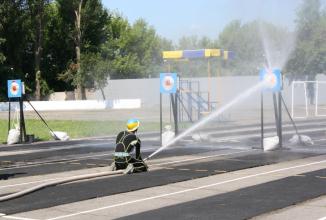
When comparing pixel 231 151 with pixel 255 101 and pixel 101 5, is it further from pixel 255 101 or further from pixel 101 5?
pixel 101 5

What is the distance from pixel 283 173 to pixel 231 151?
15.7 feet

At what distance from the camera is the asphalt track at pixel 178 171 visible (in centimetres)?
894

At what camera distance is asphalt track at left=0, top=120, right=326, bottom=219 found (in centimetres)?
894

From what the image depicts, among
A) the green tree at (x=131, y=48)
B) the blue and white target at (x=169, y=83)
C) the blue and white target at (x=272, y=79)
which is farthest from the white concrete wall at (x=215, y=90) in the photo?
the blue and white target at (x=272, y=79)

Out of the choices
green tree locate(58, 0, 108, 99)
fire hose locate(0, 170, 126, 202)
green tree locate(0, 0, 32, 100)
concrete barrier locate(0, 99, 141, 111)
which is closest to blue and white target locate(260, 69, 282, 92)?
fire hose locate(0, 170, 126, 202)

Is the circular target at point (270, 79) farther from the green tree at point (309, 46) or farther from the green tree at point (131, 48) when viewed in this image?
the green tree at point (131, 48)

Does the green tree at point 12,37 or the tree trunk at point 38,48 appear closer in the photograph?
the green tree at point 12,37

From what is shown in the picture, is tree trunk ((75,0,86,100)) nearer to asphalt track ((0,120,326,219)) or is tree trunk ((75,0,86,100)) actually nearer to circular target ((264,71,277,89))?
asphalt track ((0,120,326,219))

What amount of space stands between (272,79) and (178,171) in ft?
18.9

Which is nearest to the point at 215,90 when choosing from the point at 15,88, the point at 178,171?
the point at 15,88

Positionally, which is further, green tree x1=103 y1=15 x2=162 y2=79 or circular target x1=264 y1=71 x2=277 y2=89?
green tree x1=103 y1=15 x2=162 y2=79

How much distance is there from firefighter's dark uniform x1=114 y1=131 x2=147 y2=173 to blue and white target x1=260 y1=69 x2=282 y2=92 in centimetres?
600

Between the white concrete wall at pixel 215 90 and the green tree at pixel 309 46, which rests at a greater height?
the green tree at pixel 309 46

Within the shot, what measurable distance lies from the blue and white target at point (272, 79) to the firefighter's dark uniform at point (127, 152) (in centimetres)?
600
